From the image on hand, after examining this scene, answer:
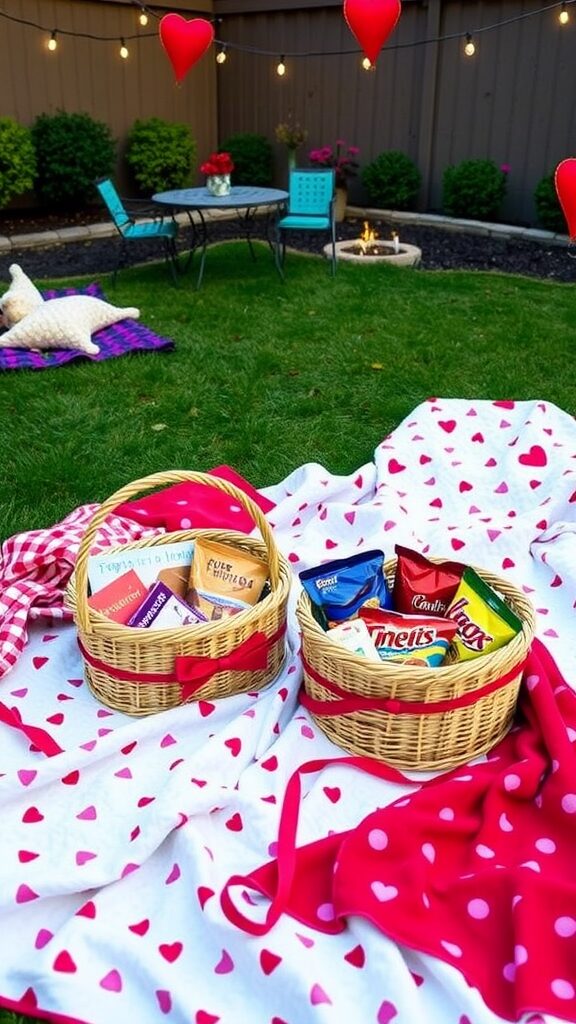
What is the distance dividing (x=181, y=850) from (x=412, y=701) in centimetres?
53

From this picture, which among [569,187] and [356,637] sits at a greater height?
[569,187]

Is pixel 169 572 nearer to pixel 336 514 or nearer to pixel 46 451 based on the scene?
pixel 336 514

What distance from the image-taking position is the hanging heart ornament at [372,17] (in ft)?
14.0

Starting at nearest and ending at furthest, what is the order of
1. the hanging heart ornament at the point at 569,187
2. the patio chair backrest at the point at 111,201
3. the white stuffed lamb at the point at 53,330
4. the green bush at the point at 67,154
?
the hanging heart ornament at the point at 569,187, the white stuffed lamb at the point at 53,330, the patio chair backrest at the point at 111,201, the green bush at the point at 67,154

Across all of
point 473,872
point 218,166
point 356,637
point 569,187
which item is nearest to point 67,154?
point 218,166

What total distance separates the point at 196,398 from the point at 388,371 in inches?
41.3

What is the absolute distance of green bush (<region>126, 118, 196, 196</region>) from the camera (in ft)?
31.3

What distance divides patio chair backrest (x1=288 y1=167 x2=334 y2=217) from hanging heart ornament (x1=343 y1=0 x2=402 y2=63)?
2.38 m

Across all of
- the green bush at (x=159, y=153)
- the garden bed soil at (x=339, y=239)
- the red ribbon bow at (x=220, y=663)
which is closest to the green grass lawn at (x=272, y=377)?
the garden bed soil at (x=339, y=239)

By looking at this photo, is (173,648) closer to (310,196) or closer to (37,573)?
(37,573)

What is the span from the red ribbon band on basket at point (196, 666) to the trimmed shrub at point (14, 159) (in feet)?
23.9

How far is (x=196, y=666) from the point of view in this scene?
75.3 inches

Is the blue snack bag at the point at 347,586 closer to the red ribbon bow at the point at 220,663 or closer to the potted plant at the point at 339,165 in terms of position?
the red ribbon bow at the point at 220,663

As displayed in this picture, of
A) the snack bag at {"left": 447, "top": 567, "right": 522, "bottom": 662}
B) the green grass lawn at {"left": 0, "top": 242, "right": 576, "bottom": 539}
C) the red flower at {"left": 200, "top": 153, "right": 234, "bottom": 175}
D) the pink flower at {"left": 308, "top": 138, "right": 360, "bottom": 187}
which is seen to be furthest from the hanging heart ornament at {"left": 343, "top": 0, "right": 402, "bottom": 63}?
the pink flower at {"left": 308, "top": 138, "right": 360, "bottom": 187}
